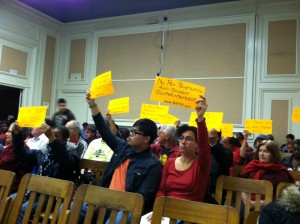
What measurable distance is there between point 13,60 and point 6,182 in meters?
6.37

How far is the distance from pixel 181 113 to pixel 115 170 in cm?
504

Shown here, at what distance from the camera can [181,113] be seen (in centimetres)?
735

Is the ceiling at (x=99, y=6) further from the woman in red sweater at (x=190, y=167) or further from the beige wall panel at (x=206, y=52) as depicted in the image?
the woman in red sweater at (x=190, y=167)

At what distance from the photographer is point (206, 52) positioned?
7238mm

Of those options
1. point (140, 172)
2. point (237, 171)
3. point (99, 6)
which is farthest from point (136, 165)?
point (99, 6)

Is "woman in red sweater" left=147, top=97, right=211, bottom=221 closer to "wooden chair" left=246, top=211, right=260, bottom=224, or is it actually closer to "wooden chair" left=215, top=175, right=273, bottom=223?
"wooden chair" left=215, top=175, right=273, bottom=223

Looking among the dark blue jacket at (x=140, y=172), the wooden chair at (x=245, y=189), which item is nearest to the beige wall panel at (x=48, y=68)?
the dark blue jacket at (x=140, y=172)

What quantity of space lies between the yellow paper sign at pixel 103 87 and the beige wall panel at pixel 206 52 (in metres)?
4.77

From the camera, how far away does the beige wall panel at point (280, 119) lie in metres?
6.50

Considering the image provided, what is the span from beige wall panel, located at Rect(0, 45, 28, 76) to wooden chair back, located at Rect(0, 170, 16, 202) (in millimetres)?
6073

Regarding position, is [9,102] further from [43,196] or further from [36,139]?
[43,196]

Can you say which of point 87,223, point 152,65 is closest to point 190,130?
point 87,223

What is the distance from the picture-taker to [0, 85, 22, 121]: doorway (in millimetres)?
8539

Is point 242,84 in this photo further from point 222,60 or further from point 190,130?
point 190,130
